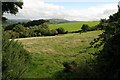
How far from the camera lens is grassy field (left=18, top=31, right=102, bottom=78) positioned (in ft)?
78.1

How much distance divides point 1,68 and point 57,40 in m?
19.0

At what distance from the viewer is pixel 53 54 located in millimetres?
27281

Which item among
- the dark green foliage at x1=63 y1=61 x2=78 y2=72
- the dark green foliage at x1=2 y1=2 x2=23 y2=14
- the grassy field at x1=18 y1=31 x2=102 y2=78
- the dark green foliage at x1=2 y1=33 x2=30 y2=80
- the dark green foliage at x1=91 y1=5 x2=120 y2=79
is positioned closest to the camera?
the dark green foliage at x1=91 y1=5 x2=120 y2=79

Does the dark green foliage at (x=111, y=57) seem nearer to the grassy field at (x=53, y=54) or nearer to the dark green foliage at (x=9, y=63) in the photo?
the dark green foliage at (x=9, y=63)

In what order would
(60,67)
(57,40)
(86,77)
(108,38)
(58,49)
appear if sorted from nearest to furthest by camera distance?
1. (108,38)
2. (86,77)
3. (60,67)
4. (58,49)
5. (57,40)

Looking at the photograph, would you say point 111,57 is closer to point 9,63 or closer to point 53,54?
point 9,63

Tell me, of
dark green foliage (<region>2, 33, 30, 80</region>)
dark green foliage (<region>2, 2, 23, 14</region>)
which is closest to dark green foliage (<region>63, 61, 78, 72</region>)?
dark green foliage (<region>2, 33, 30, 80</region>)

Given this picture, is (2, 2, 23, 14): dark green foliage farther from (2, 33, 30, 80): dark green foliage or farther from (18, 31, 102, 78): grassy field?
(2, 33, 30, 80): dark green foliage

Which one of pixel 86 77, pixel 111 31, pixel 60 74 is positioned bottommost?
pixel 60 74

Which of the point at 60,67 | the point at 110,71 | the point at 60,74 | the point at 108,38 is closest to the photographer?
the point at 110,71

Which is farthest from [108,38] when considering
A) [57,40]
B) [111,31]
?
[57,40]

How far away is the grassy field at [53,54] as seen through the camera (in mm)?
23811

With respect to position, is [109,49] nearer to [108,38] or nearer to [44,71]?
[108,38]

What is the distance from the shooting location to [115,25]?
14180 mm
